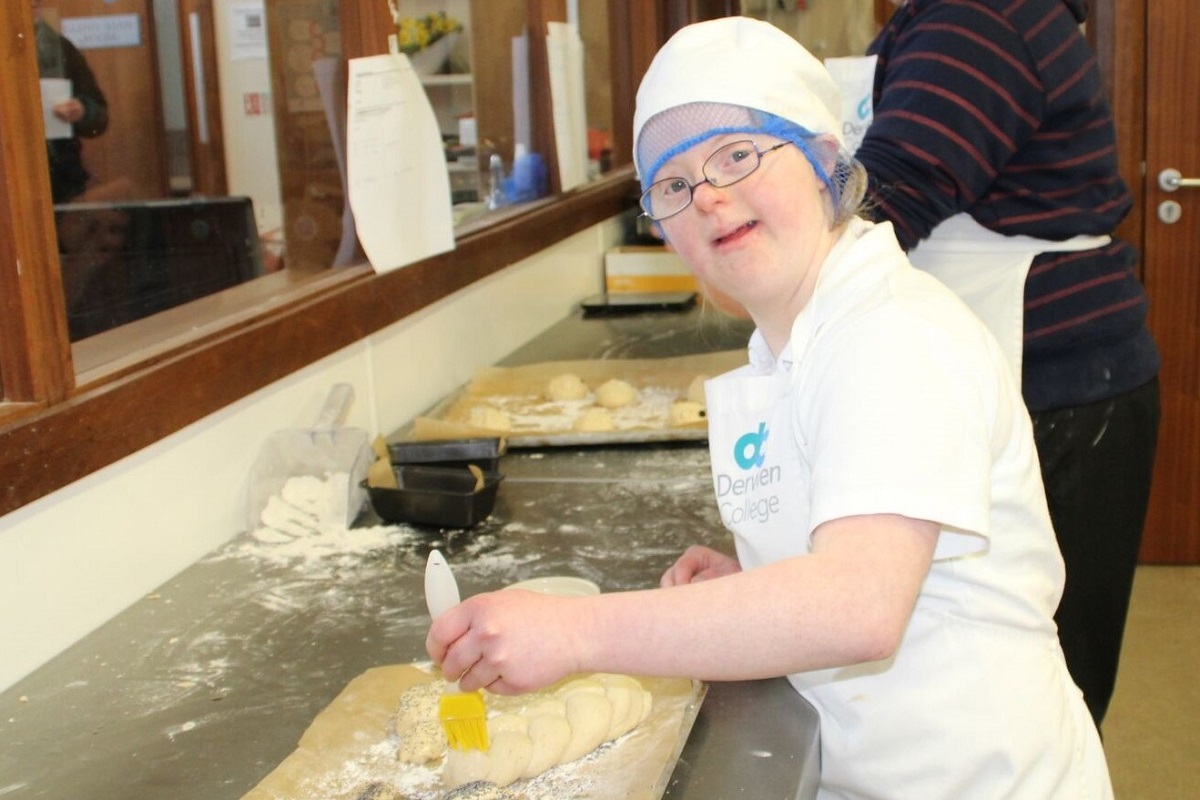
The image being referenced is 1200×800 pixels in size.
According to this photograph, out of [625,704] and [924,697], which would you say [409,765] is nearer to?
[625,704]

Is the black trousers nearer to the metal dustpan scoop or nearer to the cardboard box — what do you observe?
the metal dustpan scoop

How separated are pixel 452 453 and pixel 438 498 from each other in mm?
140

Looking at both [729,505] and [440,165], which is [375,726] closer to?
[729,505]

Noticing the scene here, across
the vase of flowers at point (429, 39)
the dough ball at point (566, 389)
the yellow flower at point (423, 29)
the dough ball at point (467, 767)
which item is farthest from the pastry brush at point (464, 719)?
the vase of flowers at point (429, 39)

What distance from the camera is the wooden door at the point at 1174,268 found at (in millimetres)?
3201

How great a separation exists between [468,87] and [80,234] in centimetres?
99

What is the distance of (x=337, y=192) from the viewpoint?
2123mm

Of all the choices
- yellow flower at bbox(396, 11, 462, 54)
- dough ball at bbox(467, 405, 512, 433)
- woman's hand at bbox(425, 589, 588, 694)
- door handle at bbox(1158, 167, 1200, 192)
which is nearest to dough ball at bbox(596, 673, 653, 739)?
woman's hand at bbox(425, 589, 588, 694)

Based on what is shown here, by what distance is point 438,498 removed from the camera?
1.65 metres

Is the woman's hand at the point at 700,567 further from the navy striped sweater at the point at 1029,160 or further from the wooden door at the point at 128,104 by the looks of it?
the wooden door at the point at 128,104

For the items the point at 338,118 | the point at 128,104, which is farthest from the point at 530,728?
the point at 128,104

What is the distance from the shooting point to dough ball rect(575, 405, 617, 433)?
6.82 feet

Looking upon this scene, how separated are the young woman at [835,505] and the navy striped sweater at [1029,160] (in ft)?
1.51

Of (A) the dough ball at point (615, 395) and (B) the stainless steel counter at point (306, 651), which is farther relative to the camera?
(A) the dough ball at point (615, 395)
